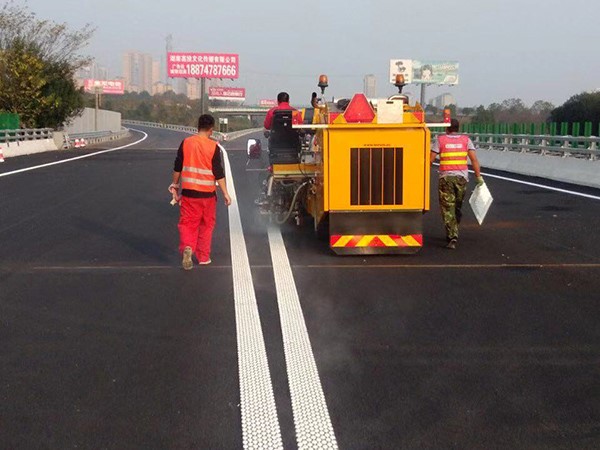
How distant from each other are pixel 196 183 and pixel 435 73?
9146 cm

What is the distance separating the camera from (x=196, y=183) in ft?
30.9

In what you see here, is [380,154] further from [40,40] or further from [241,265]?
[40,40]

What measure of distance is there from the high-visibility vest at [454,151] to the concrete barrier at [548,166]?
11547 millimetres

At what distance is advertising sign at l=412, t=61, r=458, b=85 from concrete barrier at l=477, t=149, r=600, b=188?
212 feet

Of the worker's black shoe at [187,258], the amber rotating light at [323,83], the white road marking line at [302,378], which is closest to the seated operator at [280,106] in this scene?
the amber rotating light at [323,83]

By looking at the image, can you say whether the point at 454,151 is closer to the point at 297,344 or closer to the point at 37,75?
the point at 297,344

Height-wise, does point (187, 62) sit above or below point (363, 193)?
above

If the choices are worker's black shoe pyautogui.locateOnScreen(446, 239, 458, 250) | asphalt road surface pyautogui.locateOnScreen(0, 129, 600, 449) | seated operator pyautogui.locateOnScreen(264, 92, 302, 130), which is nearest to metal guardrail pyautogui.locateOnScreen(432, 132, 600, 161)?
seated operator pyautogui.locateOnScreen(264, 92, 302, 130)

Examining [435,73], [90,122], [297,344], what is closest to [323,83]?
[297,344]

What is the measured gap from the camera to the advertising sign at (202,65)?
10869 cm

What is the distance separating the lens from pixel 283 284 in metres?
8.66

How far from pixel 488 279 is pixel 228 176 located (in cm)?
1735

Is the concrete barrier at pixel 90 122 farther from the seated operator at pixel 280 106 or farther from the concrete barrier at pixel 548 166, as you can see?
the seated operator at pixel 280 106

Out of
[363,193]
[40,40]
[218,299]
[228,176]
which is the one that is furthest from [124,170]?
[40,40]
